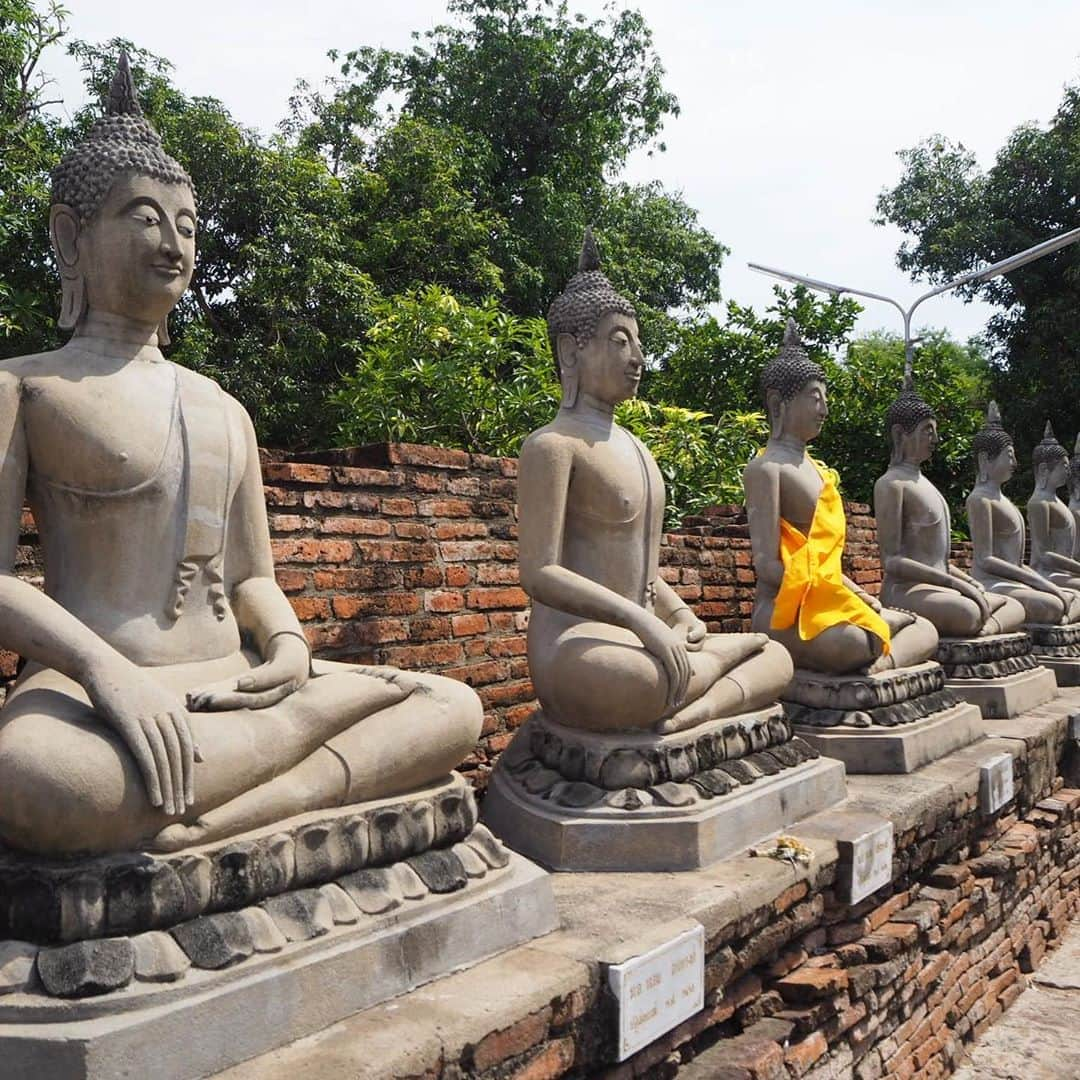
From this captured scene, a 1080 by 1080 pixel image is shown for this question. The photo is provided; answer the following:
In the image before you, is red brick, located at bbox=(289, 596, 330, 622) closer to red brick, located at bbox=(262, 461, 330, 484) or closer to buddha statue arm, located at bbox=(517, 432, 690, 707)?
red brick, located at bbox=(262, 461, 330, 484)

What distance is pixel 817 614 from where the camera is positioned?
508 centimetres

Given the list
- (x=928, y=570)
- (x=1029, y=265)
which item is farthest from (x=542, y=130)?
(x=928, y=570)

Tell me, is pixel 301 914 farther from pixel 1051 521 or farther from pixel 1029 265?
pixel 1029 265

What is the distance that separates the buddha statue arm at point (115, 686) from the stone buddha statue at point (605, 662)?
155cm

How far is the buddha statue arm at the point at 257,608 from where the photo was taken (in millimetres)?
2605

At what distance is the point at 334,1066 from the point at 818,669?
349 cm

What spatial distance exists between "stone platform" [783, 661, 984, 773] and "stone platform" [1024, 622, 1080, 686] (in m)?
3.26

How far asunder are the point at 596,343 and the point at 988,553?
521 cm

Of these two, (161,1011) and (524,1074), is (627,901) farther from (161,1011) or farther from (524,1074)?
(161,1011)

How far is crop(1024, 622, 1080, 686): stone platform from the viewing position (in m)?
8.24

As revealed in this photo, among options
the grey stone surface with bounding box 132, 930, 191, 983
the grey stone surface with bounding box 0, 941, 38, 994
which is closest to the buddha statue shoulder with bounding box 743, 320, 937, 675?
the grey stone surface with bounding box 132, 930, 191, 983

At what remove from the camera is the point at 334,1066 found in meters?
2.17

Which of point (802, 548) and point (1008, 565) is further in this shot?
point (1008, 565)

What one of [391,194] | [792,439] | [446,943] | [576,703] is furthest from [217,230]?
[446,943]
